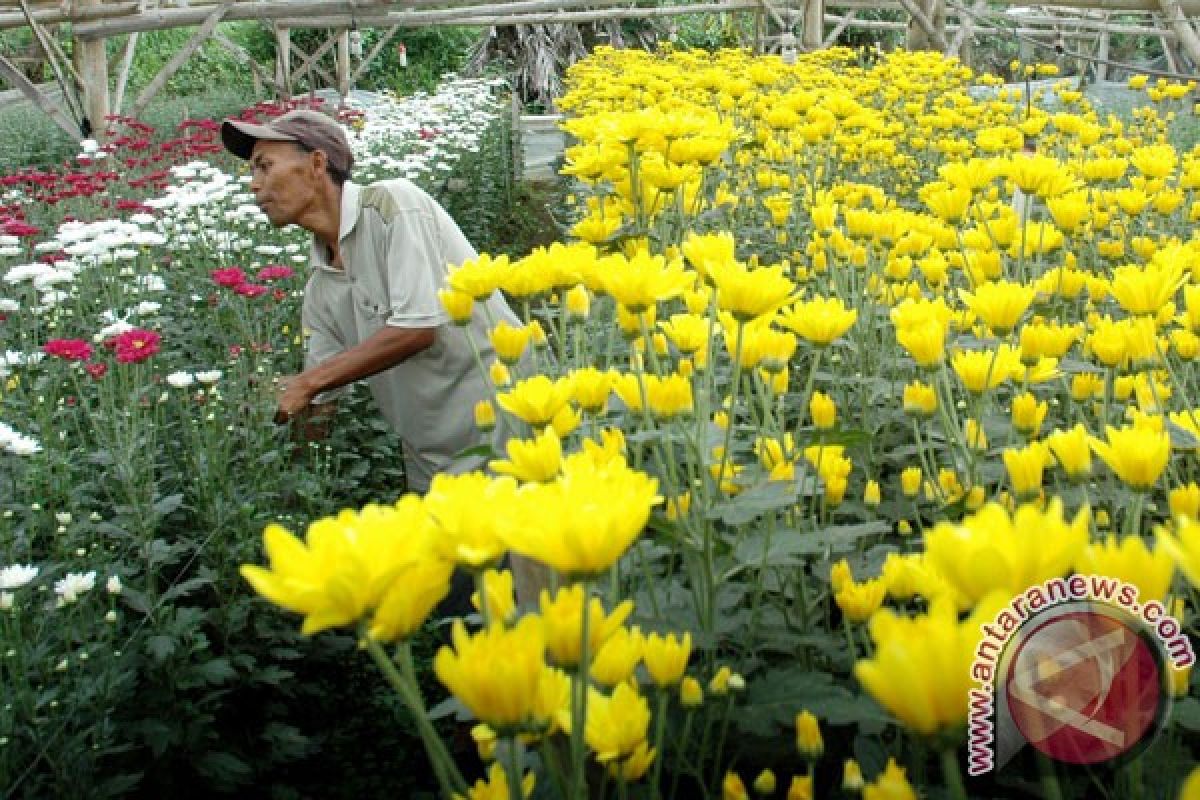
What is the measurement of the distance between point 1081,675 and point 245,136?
2.75 m

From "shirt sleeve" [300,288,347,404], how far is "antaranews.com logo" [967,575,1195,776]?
2.67 m

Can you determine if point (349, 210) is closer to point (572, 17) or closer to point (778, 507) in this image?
point (778, 507)

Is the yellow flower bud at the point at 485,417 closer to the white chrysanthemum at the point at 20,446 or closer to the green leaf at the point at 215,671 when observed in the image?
the green leaf at the point at 215,671

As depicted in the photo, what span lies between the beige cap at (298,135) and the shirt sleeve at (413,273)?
257 millimetres

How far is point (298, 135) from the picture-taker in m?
3.09

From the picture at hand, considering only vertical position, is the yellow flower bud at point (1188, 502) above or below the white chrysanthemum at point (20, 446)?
above

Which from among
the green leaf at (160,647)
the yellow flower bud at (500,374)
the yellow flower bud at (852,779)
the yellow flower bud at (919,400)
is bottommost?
the green leaf at (160,647)

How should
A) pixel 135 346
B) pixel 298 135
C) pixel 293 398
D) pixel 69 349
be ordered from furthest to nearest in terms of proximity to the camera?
pixel 298 135
pixel 293 398
pixel 69 349
pixel 135 346

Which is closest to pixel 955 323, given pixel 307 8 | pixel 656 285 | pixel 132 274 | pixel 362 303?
pixel 656 285

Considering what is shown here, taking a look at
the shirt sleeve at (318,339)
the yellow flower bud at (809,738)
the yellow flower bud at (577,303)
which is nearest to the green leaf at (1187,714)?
the yellow flower bud at (809,738)

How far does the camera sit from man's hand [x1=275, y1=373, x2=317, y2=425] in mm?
2949

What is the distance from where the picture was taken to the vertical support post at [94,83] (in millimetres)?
8172

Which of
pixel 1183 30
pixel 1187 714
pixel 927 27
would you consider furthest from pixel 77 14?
pixel 1187 714

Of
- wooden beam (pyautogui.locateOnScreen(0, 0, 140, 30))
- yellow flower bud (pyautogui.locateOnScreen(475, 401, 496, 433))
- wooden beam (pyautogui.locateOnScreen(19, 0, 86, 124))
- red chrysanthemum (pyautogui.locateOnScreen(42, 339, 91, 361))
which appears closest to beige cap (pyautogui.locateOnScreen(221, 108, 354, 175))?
red chrysanthemum (pyautogui.locateOnScreen(42, 339, 91, 361))
